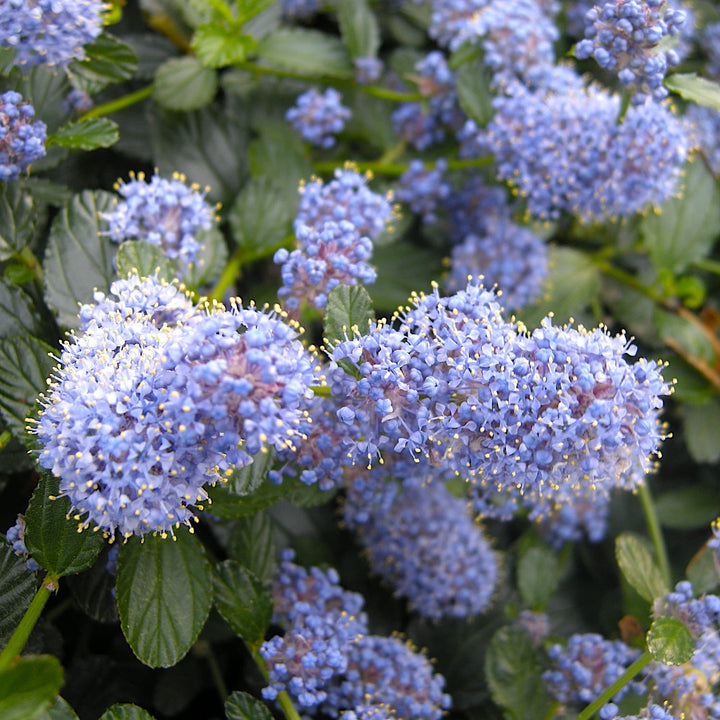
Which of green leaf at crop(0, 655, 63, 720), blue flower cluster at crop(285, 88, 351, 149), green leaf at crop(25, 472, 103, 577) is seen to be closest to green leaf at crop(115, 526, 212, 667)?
green leaf at crop(25, 472, 103, 577)

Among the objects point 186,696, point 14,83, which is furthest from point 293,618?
point 14,83

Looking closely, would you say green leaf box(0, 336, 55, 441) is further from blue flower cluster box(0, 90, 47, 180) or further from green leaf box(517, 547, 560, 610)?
green leaf box(517, 547, 560, 610)

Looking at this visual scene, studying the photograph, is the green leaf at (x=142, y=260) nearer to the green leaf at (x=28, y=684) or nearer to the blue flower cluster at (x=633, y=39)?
the green leaf at (x=28, y=684)

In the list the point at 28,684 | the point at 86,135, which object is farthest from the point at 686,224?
the point at 28,684

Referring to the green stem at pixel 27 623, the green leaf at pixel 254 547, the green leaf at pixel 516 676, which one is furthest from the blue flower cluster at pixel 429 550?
the green stem at pixel 27 623

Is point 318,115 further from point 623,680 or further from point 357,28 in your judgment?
point 623,680

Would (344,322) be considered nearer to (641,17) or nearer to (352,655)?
(352,655)
